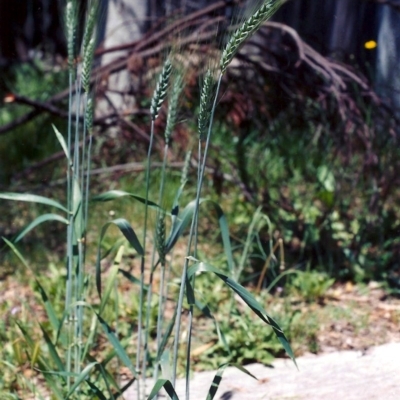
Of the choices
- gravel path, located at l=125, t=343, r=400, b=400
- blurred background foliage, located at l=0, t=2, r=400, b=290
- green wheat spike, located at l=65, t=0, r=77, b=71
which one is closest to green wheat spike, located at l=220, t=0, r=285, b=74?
green wheat spike, located at l=65, t=0, r=77, b=71

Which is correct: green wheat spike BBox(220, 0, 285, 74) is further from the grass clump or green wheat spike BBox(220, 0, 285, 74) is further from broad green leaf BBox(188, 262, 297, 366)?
broad green leaf BBox(188, 262, 297, 366)

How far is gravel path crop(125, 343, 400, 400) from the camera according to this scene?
2.48 meters

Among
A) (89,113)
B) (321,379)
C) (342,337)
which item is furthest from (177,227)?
(342,337)

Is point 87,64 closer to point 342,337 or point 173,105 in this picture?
point 173,105

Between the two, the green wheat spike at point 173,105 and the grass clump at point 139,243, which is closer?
the grass clump at point 139,243

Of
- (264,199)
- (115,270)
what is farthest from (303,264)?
(115,270)

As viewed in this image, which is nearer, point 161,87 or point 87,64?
point 161,87

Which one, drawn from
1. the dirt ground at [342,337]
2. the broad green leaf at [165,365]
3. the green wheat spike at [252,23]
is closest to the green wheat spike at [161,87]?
the green wheat spike at [252,23]

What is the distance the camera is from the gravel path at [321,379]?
8.13ft

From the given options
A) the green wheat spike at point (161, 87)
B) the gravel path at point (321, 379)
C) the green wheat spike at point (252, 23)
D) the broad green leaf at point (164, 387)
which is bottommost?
the gravel path at point (321, 379)

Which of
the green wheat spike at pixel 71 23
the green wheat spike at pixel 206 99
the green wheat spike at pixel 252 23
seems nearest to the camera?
the green wheat spike at pixel 252 23

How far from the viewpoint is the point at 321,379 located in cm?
272

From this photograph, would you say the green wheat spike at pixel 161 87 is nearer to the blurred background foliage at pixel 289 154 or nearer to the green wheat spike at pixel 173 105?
the green wheat spike at pixel 173 105

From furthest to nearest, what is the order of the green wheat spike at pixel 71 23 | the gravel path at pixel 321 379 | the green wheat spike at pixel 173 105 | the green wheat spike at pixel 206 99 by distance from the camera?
the gravel path at pixel 321 379 → the green wheat spike at pixel 71 23 → the green wheat spike at pixel 173 105 → the green wheat spike at pixel 206 99
